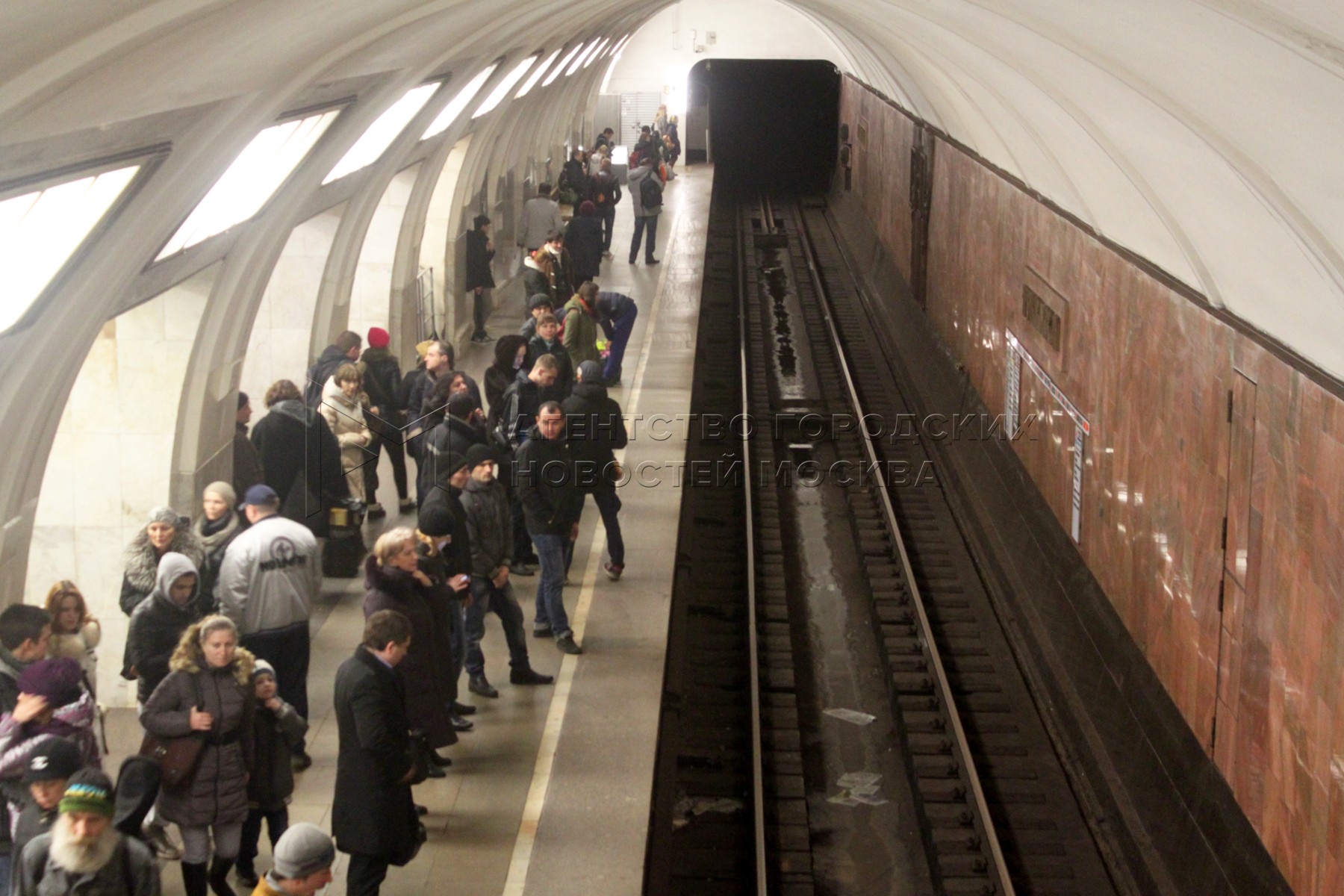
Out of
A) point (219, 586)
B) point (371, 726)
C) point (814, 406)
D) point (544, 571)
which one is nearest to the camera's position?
point (371, 726)

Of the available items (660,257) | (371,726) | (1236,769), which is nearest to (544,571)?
(371,726)

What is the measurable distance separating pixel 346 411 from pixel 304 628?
8.22ft

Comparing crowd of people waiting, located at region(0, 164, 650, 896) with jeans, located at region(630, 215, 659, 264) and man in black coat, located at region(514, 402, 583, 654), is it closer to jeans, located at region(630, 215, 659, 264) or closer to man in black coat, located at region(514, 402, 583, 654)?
man in black coat, located at region(514, 402, 583, 654)

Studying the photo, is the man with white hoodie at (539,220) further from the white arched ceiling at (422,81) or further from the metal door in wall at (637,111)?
the metal door in wall at (637,111)

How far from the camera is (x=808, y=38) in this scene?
94.2ft

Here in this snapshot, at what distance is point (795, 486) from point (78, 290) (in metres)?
7.86

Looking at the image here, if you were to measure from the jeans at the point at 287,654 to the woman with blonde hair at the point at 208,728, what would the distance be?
922 mm

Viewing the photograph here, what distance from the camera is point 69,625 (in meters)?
5.32

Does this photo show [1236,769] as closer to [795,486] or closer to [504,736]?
[504,736]

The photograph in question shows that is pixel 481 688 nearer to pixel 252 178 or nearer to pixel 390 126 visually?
pixel 252 178

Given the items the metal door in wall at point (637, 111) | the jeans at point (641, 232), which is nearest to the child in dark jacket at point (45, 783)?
the jeans at point (641, 232)

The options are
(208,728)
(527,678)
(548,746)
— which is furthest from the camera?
(527,678)

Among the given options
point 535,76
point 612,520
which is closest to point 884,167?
point 535,76

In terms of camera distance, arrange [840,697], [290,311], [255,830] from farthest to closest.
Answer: [290,311]
[840,697]
[255,830]
